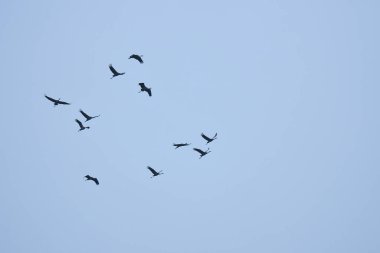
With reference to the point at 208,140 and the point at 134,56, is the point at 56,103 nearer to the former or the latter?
the point at 134,56

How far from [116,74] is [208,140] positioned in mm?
12365

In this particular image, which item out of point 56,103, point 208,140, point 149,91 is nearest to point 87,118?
point 56,103

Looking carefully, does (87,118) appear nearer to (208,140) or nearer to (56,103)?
(56,103)

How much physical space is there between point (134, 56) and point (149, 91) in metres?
5.74

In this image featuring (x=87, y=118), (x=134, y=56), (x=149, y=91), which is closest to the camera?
(x=134, y=56)

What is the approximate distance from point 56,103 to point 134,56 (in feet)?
36.7

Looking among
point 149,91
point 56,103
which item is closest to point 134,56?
point 149,91

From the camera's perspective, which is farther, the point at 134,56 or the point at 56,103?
the point at 56,103

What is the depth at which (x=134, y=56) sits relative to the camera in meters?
56.2

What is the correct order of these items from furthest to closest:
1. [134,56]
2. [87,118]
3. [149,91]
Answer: [87,118] → [149,91] → [134,56]

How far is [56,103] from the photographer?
6147cm

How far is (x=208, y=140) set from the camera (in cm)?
6322

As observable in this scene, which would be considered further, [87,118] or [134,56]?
[87,118]

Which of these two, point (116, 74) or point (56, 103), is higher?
point (116, 74)
